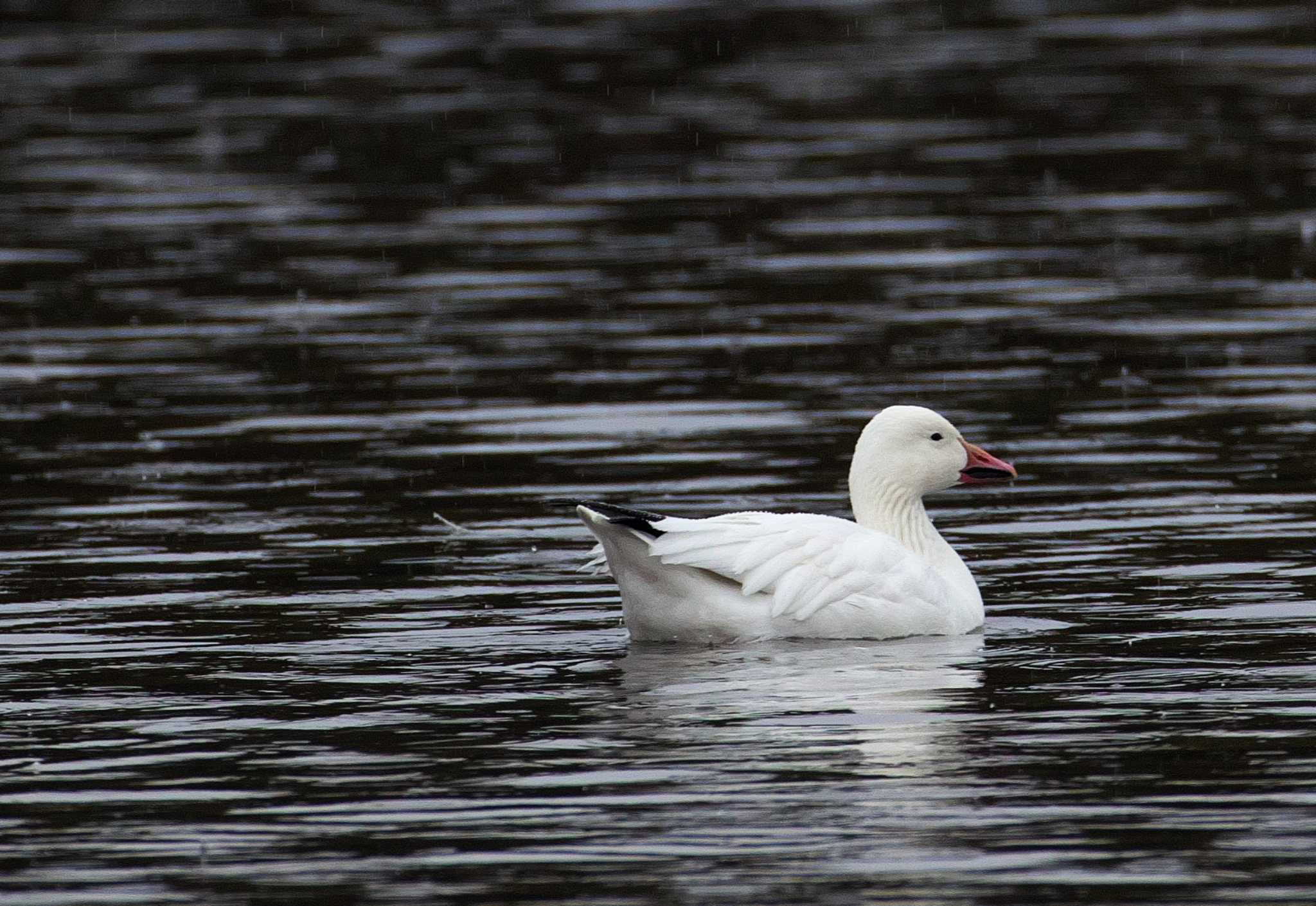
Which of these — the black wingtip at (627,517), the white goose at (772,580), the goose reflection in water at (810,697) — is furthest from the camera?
the white goose at (772,580)

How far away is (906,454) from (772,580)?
1.52 m

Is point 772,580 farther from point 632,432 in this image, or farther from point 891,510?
Result: point 632,432

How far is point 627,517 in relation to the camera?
37.3 feet

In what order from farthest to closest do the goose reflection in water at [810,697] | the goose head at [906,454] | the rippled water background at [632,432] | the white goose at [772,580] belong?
the goose head at [906,454], the white goose at [772,580], the goose reflection in water at [810,697], the rippled water background at [632,432]

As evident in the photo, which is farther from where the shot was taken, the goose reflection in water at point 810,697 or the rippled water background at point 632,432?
the goose reflection in water at point 810,697

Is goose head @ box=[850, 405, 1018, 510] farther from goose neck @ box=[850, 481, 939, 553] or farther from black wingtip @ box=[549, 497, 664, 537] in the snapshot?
black wingtip @ box=[549, 497, 664, 537]

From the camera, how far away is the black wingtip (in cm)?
1134

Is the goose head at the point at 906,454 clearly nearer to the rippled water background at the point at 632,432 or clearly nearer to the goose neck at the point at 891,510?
the goose neck at the point at 891,510

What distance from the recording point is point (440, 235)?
24734 millimetres

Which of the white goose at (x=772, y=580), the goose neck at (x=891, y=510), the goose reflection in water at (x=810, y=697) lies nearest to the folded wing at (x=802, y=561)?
the white goose at (x=772, y=580)

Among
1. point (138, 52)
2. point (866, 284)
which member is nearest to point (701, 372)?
point (866, 284)

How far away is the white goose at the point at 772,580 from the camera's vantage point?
459 inches

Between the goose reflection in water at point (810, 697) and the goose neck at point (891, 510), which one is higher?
the goose neck at point (891, 510)

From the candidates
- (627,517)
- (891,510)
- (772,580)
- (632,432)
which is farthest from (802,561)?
(632,432)
